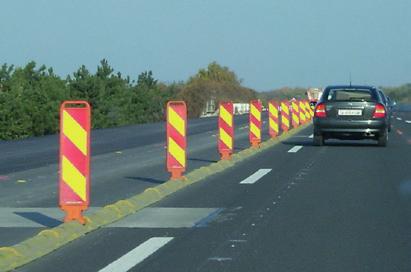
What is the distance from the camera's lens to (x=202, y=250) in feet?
28.7

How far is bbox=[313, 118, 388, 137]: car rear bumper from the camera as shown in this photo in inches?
982

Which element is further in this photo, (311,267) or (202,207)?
(202,207)

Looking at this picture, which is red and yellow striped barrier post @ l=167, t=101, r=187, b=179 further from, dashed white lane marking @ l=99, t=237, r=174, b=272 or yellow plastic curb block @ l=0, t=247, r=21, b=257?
yellow plastic curb block @ l=0, t=247, r=21, b=257

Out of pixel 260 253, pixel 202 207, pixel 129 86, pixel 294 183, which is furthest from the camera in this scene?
Answer: pixel 129 86

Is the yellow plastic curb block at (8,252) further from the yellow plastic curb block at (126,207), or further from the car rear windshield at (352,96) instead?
the car rear windshield at (352,96)

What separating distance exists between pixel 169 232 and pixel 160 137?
904 inches

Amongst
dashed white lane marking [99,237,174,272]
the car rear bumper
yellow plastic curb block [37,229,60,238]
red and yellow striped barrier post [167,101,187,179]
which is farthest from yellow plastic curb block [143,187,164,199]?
the car rear bumper

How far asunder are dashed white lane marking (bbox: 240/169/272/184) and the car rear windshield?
854 cm

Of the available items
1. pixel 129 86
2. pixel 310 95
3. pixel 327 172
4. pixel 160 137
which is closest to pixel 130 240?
pixel 327 172

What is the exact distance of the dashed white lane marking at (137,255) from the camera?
25.7ft

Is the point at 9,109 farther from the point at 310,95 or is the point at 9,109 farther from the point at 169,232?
the point at 169,232

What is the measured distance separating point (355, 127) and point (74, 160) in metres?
16.1

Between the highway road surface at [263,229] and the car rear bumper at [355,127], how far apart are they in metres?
8.03

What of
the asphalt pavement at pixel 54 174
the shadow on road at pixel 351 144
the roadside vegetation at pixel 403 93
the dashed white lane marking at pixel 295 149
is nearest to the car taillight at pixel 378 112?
the shadow on road at pixel 351 144
